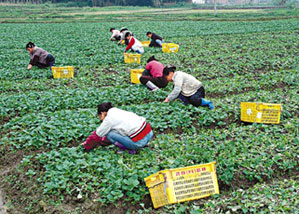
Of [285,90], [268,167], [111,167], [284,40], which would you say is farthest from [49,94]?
[284,40]

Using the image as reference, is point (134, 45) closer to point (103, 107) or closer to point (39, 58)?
point (39, 58)

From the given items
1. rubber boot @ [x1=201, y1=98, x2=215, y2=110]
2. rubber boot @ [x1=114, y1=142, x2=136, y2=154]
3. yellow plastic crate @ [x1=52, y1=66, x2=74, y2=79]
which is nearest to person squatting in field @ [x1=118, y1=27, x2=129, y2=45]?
yellow plastic crate @ [x1=52, y1=66, x2=74, y2=79]

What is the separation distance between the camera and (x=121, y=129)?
19.3 ft

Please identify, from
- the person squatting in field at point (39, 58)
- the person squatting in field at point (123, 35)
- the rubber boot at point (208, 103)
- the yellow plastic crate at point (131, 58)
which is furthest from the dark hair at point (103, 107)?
the person squatting in field at point (123, 35)

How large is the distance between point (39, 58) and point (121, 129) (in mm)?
8393

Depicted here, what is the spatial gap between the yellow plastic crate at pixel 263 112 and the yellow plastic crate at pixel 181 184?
303cm

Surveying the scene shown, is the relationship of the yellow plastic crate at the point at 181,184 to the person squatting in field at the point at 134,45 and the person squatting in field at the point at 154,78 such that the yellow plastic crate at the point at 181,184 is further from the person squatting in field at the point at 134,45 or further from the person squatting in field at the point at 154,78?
the person squatting in field at the point at 134,45

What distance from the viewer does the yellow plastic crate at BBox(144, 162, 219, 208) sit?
4.73 meters

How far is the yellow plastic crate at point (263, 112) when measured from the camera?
740cm

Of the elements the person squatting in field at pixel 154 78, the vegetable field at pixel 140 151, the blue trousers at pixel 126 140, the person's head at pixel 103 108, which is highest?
the person's head at pixel 103 108

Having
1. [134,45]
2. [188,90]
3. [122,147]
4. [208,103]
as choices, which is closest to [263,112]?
[208,103]

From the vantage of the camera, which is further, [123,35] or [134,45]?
[123,35]

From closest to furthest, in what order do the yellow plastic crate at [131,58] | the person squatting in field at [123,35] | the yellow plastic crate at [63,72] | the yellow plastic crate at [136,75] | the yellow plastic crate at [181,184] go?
the yellow plastic crate at [181,184] < the yellow plastic crate at [136,75] < the yellow plastic crate at [63,72] < the yellow plastic crate at [131,58] < the person squatting in field at [123,35]

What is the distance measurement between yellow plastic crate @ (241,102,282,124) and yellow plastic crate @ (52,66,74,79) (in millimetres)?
7026
